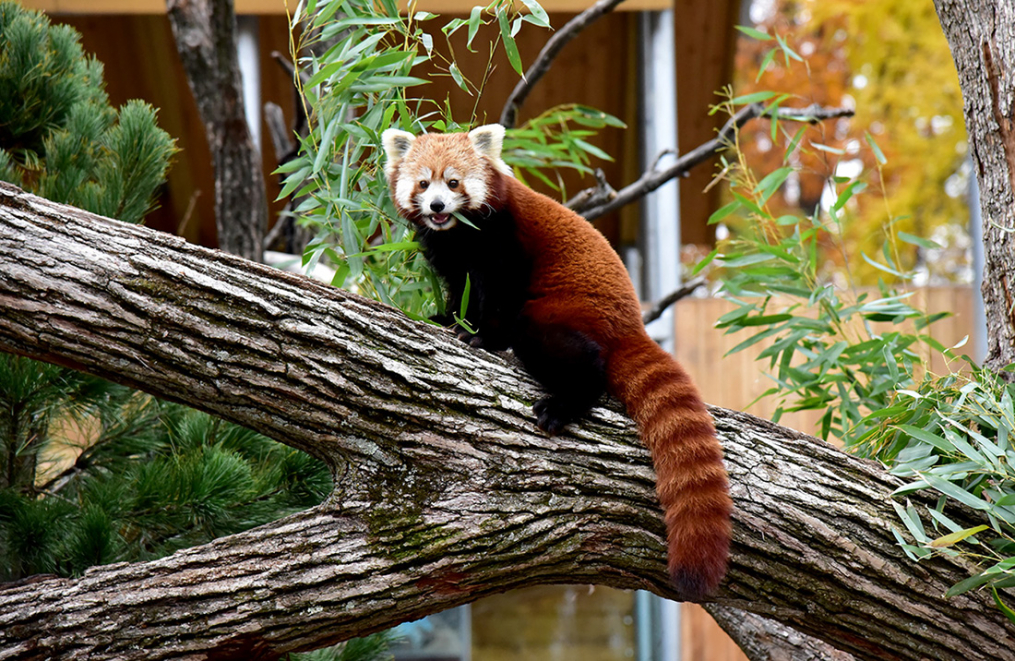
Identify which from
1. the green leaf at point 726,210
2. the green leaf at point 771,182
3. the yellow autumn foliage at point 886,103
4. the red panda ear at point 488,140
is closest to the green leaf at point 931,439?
the green leaf at point 726,210

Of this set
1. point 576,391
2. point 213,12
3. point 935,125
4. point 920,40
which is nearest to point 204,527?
point 576,391

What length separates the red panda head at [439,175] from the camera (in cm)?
248

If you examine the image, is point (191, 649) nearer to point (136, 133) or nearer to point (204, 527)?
point (204, 527)

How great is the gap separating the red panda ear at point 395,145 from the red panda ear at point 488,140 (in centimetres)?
19

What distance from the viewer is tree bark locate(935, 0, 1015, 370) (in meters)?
2.26

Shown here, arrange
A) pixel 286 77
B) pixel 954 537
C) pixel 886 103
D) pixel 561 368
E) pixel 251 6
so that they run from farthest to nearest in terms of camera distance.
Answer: pixel 886 103, pixel 286 77, pixel 251 6, pixel 561 368, pixel 954 537

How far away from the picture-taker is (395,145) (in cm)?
253

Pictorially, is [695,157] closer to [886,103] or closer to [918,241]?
[918,241]

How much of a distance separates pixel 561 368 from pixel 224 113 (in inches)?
85.6

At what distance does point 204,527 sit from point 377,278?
85 centimetres

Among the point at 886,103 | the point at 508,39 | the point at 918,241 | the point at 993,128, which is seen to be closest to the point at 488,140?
the point at 508,39

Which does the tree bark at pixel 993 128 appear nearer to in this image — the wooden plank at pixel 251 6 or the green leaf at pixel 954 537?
the green leaf at pixel 954 537

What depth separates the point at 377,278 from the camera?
262 cm

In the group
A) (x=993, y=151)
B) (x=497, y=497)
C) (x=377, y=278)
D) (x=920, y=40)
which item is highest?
(x=920, y=40)
